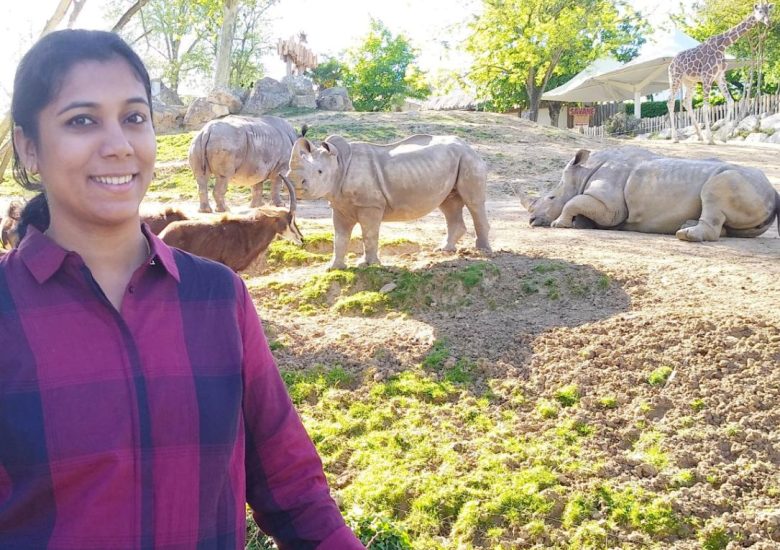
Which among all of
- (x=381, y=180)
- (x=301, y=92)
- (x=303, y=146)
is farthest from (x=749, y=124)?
(x=303, y=146)

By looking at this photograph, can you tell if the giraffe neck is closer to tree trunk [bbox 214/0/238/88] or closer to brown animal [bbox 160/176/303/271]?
tree trunk [bbox 214/0/238/88]

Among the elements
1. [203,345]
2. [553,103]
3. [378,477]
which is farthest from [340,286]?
[553,103]

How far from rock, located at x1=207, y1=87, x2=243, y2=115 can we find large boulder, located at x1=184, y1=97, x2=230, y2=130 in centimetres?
12

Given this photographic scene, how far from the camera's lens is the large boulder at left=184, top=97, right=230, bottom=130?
2283 centimetres

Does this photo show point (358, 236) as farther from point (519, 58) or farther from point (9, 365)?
point (519, 58)

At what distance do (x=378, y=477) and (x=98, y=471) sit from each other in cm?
294

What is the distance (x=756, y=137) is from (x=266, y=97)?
15761mm

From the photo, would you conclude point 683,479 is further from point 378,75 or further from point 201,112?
point 378,75

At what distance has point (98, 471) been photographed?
1.62 m

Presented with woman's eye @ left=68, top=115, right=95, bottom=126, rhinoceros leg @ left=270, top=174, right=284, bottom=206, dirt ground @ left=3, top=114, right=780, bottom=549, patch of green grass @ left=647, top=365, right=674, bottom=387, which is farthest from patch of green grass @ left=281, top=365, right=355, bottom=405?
rhinoceros leg @ left=270, top=174, right=284, bottom=206

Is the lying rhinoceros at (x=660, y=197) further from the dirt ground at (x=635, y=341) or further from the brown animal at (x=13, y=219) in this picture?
the brown animal at (x=13, y=219)

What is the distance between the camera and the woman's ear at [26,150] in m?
1.83

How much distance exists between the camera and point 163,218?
7359 millimetres

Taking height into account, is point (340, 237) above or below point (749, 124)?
below
